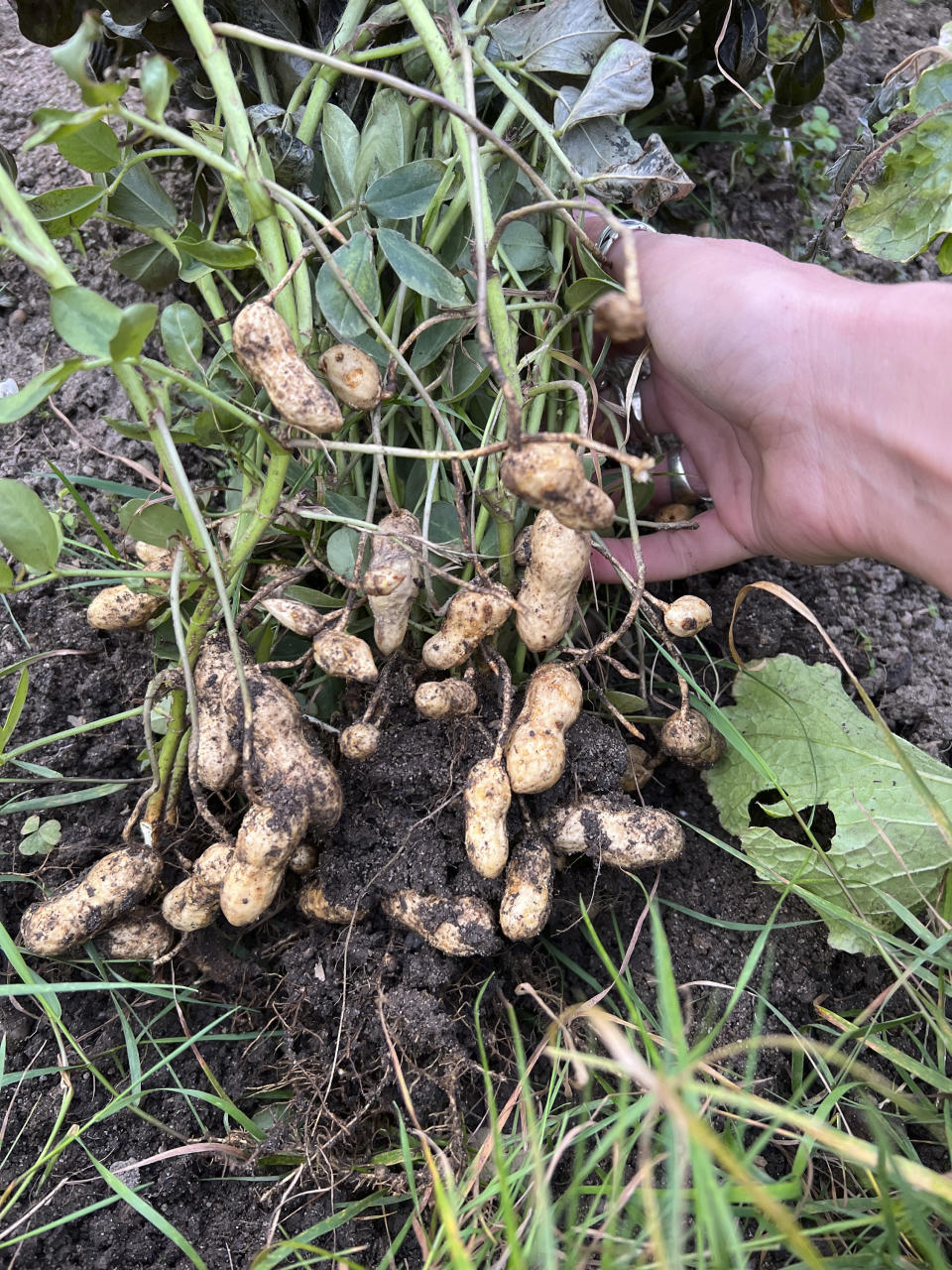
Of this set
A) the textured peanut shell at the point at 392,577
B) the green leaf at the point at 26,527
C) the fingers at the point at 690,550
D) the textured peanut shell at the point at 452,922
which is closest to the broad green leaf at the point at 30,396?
the green leaf at the point at 26,527

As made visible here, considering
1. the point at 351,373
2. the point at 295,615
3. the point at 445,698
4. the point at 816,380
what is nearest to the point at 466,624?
the point at 445,698

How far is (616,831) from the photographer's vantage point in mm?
1077

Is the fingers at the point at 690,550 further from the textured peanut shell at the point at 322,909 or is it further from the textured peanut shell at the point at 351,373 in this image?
the textured peanut shell at the point at 322,909

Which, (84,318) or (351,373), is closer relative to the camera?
(84,318)

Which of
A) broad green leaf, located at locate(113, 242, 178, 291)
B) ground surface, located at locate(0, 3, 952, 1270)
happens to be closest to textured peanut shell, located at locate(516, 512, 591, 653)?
ground surface, located at locate(0, 3, 952, 1270)

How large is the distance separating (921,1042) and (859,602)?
27.5 inches

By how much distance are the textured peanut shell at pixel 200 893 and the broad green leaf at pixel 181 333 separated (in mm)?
588

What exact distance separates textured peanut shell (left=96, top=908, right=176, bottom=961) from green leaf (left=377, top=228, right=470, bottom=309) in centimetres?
85

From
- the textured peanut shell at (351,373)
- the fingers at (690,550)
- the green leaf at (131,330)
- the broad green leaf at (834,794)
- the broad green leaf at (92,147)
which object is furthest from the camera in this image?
the fingers at (690,550)

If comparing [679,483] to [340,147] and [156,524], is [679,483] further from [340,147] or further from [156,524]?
[156,524]

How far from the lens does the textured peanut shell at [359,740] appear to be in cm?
105

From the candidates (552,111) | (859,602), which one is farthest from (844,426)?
(552,111)

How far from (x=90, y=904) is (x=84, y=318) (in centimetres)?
68

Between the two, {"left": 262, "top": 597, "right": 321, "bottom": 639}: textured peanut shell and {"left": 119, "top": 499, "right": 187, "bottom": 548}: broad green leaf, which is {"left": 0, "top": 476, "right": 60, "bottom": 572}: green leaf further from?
{"left": 262, "top": 597, "right": 321, "bottom": 639}: textured peanut shell
